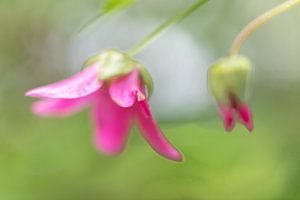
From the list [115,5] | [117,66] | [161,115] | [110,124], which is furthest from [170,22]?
[161,115]

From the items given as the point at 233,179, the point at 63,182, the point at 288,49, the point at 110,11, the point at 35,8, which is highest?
the point at 35,8

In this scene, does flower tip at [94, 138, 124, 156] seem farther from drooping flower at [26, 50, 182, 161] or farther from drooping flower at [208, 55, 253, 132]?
drooping flower at [208, 55, 253, 132]

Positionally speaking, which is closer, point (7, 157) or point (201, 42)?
point (7, 157)

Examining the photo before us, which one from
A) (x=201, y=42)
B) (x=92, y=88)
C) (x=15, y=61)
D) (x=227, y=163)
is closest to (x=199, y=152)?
(x=227, y=163)

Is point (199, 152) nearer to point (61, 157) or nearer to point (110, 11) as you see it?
point (61, 157)

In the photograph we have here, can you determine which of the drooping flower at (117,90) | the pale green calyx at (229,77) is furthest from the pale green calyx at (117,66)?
the pale green calyx at (229,77)

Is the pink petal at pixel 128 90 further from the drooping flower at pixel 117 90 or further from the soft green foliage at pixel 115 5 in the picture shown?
the soft green foliage at pixel 115 5

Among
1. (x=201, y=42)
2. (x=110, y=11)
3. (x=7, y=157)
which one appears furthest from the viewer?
(x=201, y=42)
